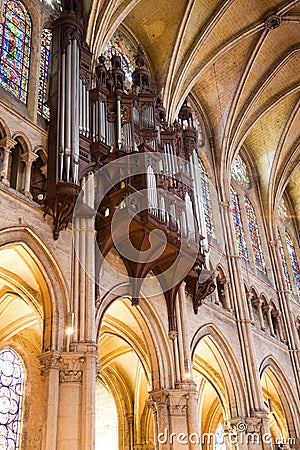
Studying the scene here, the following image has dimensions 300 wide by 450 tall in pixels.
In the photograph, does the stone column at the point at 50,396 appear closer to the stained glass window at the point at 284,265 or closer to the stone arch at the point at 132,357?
the stone arch at the point at 132,357

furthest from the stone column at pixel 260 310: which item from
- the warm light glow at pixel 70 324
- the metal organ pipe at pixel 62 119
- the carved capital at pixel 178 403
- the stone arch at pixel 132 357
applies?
the metal organ pipe at pixel 62 119

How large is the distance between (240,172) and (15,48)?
535 inches

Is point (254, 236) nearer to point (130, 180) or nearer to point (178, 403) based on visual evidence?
point (178, 403)

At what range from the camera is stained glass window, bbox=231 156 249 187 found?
25.3 metres

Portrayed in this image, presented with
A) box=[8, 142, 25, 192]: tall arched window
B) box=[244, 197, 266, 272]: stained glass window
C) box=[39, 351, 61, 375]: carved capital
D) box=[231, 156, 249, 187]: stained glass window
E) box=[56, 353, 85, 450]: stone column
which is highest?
box=[231, 156, 249, 187]: stained glass window

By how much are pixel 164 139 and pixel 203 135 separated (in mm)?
6380

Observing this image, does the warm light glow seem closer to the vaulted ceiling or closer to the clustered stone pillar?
the clustered stone pillar

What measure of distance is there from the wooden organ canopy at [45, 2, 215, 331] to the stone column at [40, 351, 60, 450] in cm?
276

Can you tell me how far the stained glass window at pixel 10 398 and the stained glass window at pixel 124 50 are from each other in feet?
31.7

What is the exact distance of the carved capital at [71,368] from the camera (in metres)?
11.3

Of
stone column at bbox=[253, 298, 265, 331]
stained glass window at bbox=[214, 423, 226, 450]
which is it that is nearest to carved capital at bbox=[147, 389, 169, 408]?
stone column at bbox=[253, 298, 265, 331]

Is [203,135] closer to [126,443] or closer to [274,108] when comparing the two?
[274,108]

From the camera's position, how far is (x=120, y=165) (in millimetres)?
14383

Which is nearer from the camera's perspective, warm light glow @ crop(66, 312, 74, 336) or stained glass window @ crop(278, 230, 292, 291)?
warm light glow @ crop(66, 312, 74, 336)
